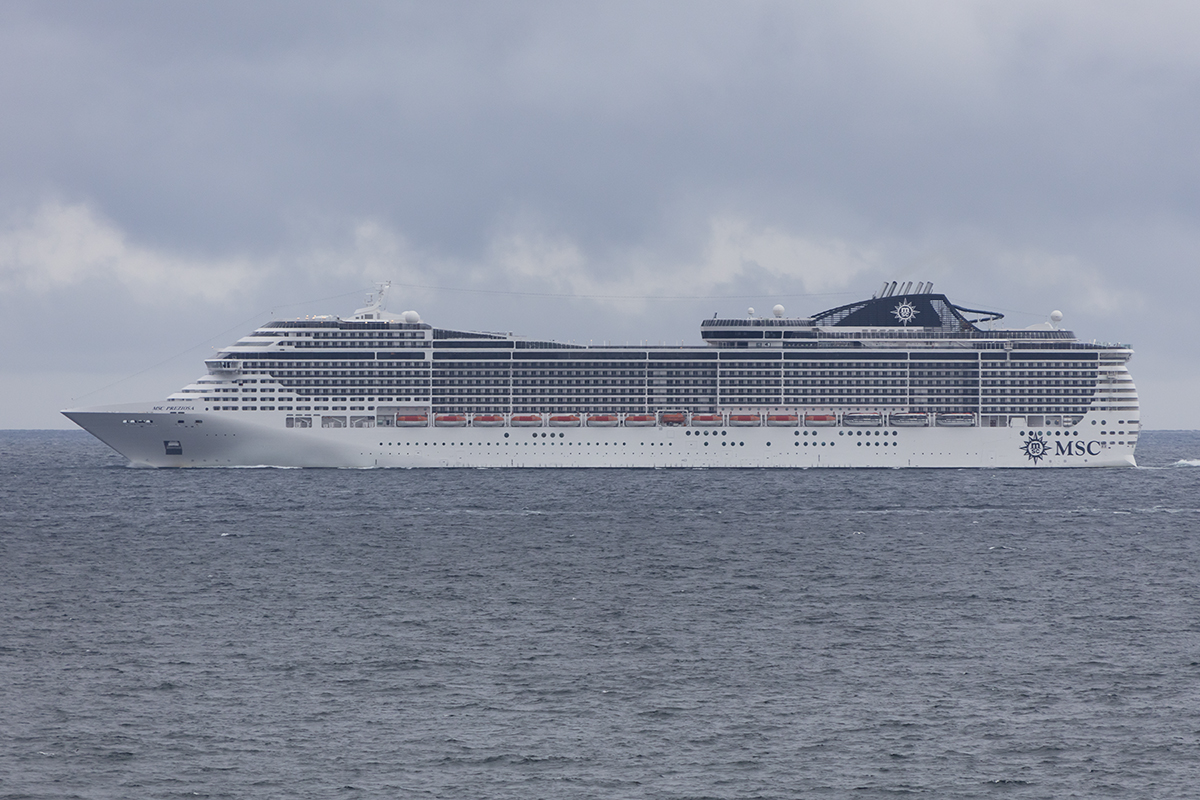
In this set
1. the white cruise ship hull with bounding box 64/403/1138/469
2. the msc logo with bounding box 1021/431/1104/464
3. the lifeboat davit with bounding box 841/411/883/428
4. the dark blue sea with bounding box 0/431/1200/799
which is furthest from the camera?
the msc logo with bounding box 1021/431/1104/464

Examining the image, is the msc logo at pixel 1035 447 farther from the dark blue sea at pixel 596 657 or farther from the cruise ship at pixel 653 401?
the dark blue sea at pixel 596 657

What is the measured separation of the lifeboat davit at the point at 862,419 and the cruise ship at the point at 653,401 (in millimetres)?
178

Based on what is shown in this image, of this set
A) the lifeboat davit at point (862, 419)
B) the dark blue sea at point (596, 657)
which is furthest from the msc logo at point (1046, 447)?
the dark blue sea at point (596, 657)

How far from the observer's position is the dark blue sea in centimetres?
2739

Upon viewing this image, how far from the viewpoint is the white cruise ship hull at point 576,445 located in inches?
3858

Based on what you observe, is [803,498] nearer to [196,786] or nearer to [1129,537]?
[1129,537]

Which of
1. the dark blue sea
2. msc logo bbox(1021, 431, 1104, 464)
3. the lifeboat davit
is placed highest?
the lifeboat davit

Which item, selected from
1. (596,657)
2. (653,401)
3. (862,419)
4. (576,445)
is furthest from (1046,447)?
(596,657)

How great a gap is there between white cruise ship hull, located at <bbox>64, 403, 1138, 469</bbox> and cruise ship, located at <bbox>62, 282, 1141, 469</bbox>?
Result: 0.11 metres

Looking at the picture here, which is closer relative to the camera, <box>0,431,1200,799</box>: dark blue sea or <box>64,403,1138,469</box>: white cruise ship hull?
<box>0,431,1200,799</box>: dark blue sea

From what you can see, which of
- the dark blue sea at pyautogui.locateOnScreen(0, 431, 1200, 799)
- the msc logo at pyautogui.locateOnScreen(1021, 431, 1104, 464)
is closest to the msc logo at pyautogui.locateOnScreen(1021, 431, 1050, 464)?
the msc logo at pyautogui.locateOnScreen(1021, 431, 1104, 464)

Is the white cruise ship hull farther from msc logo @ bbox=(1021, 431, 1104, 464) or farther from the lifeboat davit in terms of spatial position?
the lifeboat davit

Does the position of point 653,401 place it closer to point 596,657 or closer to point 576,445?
point 576,445

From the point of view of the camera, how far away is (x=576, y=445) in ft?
334
